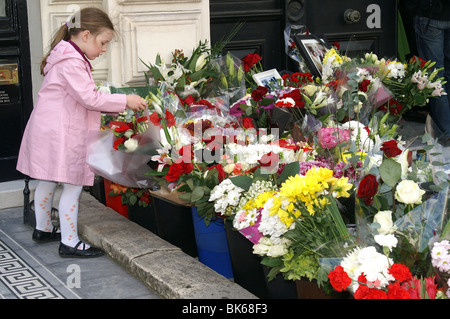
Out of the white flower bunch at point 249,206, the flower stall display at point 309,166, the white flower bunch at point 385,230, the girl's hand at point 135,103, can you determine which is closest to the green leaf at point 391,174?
the flower stall display at point 309,166

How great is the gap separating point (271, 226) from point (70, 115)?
154 centimetres

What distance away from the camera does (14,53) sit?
489 cm

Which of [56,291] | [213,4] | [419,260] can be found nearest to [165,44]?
[213,4]

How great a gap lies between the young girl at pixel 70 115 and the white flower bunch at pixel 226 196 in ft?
2.93

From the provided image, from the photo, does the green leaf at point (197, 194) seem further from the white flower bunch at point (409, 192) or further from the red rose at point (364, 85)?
the red rose at point (364, 85)

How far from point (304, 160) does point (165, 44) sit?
2.03 metres

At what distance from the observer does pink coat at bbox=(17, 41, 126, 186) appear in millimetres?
3824

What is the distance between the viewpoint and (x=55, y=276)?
3613 mm

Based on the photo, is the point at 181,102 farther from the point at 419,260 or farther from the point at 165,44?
the point at 419,260

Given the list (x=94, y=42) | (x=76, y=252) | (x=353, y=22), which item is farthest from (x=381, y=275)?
(x=353, y=22)

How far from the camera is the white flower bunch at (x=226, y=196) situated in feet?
10.3

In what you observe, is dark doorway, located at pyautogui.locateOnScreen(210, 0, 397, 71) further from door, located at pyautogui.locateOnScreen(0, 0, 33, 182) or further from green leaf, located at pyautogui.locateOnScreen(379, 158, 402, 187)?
green leaf, located at pyautogui.locateOnScreen(379, 158, 402, 187)

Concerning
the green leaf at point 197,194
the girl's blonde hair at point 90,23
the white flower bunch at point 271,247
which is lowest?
the white flower bunch at point 271,247

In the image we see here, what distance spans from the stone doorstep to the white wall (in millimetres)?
980
